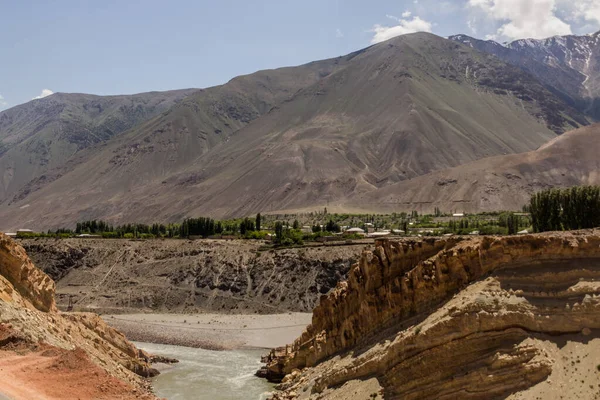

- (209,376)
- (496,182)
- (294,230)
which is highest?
(496,182)

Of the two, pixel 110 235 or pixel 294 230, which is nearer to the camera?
pixel 294 230

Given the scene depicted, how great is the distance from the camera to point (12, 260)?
40.3 m

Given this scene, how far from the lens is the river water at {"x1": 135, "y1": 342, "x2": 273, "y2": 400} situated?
4166cm

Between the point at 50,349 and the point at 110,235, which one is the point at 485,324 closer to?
the point at 50,349

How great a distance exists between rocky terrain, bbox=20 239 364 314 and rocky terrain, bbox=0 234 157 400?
29.2 meters

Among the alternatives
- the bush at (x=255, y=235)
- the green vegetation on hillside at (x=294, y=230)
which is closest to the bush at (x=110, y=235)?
the green vegetation on hillside at (x=294, y=230)

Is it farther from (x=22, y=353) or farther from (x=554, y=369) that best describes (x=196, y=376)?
(x=554, y=369)

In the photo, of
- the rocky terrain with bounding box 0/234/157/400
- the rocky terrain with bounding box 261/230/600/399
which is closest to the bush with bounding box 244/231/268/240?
the rocky terrain with bounding box 0/234/157/400

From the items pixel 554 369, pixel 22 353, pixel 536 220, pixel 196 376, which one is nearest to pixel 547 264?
pixel 554 369

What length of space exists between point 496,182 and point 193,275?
363 feet

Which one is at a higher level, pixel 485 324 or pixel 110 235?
pixel 485 324

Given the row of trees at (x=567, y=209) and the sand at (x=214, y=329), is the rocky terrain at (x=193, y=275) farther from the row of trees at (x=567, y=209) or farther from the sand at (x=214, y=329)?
the row of trees at (x=567, y=209)

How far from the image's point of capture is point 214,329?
65.8 metres

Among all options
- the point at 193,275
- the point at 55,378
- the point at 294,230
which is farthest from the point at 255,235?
the point at 55,378
